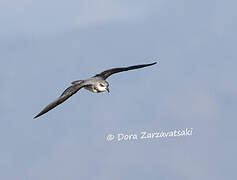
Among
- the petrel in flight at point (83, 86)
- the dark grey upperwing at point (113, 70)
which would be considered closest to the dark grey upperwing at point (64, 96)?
the petrel in flight at point (83, 86)

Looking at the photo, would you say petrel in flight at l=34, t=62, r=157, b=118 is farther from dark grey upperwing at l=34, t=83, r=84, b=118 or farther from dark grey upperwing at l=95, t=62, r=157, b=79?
dark grey upperwing at l=95, t=62, r=157, b=79

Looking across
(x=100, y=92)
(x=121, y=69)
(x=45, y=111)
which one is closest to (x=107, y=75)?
(x=121, y=69)

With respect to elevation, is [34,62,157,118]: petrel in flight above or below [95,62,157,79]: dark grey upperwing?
below

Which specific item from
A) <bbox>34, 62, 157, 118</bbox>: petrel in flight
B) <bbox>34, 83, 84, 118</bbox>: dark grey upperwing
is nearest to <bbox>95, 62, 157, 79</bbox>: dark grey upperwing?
<bbox>34, 62, 157, 118</bbox>: petrel in flight

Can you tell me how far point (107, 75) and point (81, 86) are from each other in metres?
6.82

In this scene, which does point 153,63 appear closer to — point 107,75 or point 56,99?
point 107,75

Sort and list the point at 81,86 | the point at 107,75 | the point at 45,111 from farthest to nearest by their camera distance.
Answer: the point at 107,75 → the point at 81,86 → the point at 45,111

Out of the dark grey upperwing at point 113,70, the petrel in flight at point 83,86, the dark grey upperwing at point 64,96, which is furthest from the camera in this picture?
the dark grey upperwing at point 113,70

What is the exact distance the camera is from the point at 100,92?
4669cm

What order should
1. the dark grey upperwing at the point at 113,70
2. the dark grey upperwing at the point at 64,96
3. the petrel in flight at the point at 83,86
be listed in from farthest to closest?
the dark grey upperwing at the point at 113,70 < the petrel in flight at the point at 83,86 < the dark grey upperwing at the point at 64,96

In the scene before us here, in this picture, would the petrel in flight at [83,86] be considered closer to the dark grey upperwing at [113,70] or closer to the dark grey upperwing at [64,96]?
the dark grey upperwing at [64,96]

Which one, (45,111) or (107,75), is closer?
(45,111)

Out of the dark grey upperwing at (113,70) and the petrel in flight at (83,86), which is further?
the dark grey upperwing at (113,70)

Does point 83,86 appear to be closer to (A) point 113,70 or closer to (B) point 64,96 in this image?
(B) point 64,96
